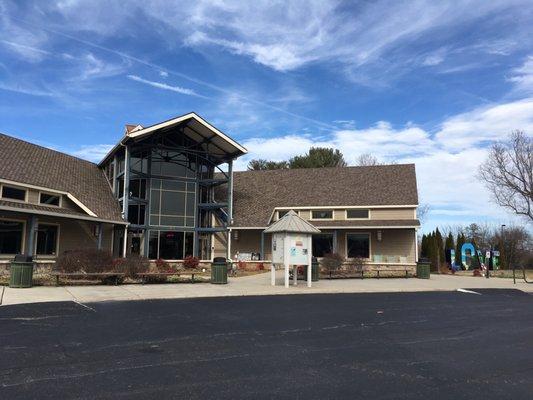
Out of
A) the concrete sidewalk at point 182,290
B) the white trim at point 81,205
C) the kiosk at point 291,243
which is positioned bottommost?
the concrete sidewalk at point 182,290

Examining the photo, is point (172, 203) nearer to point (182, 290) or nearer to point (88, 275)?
point (88, 275)

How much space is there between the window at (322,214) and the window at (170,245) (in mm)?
8358

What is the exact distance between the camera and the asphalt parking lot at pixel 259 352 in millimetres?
6227

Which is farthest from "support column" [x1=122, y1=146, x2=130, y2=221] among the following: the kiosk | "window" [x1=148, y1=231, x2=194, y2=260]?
the kiosk

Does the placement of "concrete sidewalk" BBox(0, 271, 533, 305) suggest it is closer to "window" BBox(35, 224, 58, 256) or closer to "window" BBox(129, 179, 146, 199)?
"window" BBox(35, 224, 58, 256)

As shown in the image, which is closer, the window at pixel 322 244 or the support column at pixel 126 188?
the support column at pixel 126 188

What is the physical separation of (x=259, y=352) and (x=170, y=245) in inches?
907

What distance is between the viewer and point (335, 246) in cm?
3167

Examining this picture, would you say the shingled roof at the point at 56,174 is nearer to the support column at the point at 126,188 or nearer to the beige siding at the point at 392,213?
the support column at the point at 126,188

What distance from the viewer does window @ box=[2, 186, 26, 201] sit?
2227 cm

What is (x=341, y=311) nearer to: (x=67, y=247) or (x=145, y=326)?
(x=145, y=326)

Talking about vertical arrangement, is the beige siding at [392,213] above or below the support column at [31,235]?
above

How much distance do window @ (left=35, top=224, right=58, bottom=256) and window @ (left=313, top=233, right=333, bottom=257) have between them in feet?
53.4

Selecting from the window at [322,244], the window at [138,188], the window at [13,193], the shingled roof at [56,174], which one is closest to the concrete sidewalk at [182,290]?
the window at [13,193]
